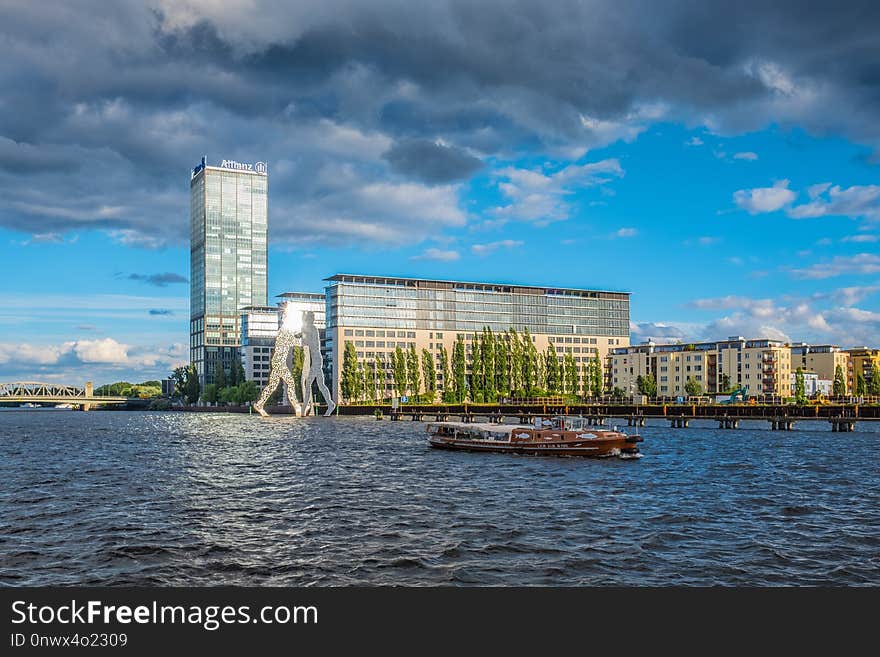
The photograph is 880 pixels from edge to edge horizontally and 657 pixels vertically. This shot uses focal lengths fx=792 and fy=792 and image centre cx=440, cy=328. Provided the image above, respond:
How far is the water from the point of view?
2812cm

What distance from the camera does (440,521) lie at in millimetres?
38812

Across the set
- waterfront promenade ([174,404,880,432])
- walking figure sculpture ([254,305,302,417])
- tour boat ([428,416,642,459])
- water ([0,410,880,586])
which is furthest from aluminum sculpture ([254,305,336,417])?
water ([0,410,880,586])

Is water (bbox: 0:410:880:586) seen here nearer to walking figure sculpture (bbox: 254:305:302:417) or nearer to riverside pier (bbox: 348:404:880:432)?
riverside pier (bbox: 348:404:880:432)

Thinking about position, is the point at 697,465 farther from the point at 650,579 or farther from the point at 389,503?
the point at 650,579

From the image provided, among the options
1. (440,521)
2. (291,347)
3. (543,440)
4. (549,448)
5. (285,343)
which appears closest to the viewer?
(440,521)

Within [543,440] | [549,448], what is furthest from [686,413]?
[549,448]

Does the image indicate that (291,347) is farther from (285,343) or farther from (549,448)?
(549,448)

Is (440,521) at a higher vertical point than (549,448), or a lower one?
higher

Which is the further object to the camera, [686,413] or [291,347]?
[291,347]

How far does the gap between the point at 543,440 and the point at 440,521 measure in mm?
45866

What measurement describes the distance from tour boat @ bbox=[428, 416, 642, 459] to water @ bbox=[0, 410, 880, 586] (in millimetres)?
3563

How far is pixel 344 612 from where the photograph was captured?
1328 cm

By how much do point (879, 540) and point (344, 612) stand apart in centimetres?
2910

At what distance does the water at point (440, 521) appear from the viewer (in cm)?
2812
